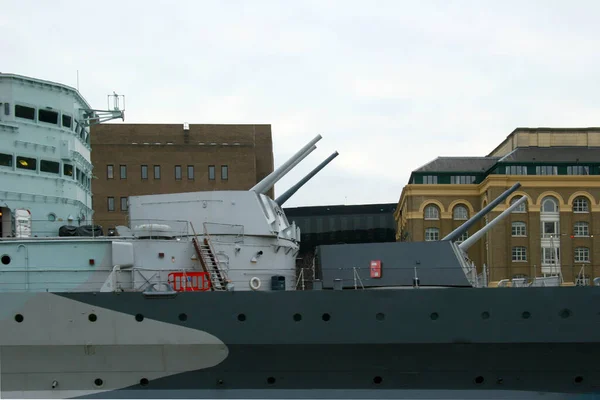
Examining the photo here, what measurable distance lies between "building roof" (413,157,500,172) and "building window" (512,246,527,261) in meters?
7.55

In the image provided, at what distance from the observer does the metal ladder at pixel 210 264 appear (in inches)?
640

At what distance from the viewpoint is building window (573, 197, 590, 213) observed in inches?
2029

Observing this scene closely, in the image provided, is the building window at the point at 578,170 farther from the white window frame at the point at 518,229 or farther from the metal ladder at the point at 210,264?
the metal ladder at the point at 210,264

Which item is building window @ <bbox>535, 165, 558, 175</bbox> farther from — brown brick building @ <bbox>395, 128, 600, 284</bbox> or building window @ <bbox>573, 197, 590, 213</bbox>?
building window @ <bbox>573, 197, 590, 213</bbox>

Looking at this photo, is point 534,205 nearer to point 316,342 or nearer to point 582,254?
point 582,254

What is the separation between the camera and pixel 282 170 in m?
19.0

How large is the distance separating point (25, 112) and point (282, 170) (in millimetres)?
6726

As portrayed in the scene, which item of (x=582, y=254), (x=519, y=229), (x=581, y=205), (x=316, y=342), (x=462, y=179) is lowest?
(x=316, y=342)

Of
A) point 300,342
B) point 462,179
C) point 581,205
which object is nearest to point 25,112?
point 300,342

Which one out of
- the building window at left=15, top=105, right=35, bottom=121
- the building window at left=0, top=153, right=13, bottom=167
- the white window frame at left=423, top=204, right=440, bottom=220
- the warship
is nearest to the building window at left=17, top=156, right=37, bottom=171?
the building window at left=0, top=153, right=13, bottom=167

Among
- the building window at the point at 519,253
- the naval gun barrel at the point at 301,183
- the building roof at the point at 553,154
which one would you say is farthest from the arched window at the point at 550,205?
the naval gun barrel at the point at 301,183

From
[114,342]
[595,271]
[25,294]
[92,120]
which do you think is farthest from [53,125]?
[595,271]

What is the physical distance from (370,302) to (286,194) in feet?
19.4

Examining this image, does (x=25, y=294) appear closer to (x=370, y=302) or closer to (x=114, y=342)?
(x=114, y=342)
